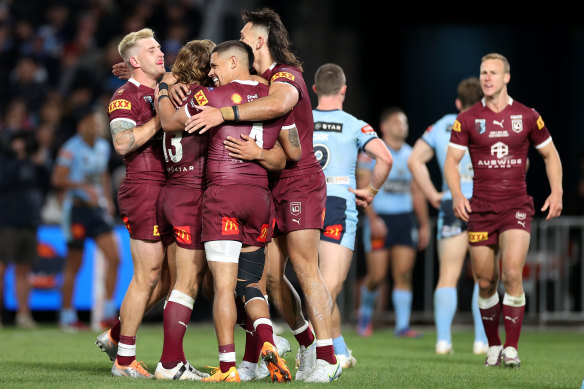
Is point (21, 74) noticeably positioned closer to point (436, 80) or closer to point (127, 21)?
point (127, 21)

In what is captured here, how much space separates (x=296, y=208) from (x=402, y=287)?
215 inches

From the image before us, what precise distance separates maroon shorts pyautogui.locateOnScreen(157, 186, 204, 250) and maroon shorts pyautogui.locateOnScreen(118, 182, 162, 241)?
24 centimetres

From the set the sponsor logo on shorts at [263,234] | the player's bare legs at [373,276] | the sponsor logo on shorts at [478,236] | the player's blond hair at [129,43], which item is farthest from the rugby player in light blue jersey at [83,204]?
the sponsor logo on shorts at [263,234]

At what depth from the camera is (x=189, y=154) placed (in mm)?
6391

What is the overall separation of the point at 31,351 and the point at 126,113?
332cm

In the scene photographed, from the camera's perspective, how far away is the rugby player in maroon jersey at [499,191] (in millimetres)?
7602

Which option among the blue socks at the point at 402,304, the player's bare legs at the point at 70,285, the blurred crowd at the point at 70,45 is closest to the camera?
the blue socks at the point at 402,304

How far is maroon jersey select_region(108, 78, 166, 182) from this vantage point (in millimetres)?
6672

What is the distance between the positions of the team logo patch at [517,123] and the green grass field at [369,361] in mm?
1882

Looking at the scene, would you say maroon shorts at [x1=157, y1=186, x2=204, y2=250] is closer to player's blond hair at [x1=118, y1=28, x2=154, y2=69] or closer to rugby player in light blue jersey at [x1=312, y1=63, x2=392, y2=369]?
player's blond hair at [x1=118, y1=28, x2=154, y2=69]

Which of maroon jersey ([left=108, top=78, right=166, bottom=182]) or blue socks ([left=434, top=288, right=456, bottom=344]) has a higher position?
maroon jersey ([left=108, top=78, right=166, bottom=182])

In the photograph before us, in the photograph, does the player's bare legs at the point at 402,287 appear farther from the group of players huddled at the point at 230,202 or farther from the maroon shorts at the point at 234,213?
the maroon shorts at the point at 234,213

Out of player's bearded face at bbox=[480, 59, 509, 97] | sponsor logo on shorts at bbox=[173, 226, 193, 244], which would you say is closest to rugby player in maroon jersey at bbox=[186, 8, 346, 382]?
sponsor logo on shorts at bbox=[173, 226, 193, 244]

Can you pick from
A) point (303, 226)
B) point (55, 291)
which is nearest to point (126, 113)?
point (303, 226)
